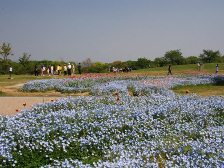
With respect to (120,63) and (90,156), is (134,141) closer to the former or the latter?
(90,156)

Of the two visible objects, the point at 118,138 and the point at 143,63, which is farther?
the point at 143,63

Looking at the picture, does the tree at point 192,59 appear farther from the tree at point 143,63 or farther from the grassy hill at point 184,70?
the grassy hill at point 184,70

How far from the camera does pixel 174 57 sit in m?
80.3

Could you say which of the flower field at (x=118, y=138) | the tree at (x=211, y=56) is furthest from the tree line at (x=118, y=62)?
the flower field at (x=118, y=138)

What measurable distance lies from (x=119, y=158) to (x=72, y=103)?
5.62 m

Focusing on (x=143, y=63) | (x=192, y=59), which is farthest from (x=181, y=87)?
(x=192, y=59)

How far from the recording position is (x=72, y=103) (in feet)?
41.2

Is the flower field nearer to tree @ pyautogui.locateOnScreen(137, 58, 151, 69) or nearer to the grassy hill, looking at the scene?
the grassy hill

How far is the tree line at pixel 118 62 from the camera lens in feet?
193

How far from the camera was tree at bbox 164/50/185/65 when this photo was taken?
79062mm

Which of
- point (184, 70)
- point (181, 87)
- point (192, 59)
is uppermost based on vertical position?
point (192, 59)

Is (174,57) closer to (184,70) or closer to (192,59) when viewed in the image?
(192,59)

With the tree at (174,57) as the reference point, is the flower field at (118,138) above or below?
below

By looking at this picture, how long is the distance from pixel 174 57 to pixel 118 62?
1207 centimetres
